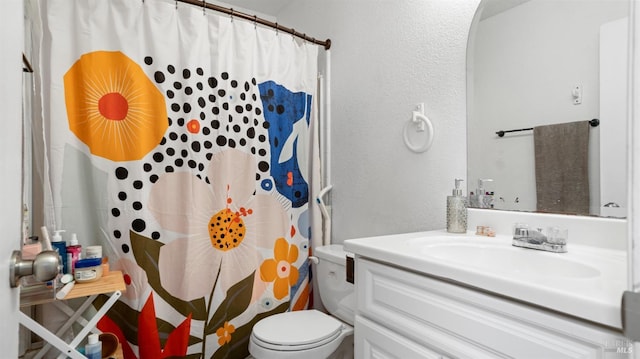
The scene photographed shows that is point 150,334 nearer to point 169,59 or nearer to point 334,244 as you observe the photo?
point 334,244

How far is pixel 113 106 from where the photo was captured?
1497mm

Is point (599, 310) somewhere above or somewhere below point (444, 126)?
below

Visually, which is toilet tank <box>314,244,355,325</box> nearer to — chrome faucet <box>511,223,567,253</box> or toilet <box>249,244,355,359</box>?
toilet <box>249,244,355,359</box>

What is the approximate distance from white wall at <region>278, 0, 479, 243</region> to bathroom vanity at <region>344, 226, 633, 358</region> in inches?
16.0

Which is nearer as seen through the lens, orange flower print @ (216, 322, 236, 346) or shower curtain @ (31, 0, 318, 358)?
shower curtain @ (31, 0, 318, 358)

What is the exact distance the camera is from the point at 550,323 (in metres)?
0.64

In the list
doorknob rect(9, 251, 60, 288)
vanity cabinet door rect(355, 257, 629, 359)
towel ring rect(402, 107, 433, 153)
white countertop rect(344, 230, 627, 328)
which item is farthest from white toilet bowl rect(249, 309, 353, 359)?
doorknob rect(9, 251, 60, 288)

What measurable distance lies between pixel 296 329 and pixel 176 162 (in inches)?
38.7

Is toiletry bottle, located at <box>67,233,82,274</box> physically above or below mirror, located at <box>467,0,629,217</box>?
below

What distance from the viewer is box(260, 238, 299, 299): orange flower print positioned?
192 centimetres

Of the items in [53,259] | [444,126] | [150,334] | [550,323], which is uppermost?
[444,126]

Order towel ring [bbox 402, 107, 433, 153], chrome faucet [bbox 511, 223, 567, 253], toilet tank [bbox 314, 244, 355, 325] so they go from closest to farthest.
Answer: chrome faucet [bbox 511, 223, 567, 253], towel ring [bbox 402, 107, 433, 153], toilet tank [bbox 314, 244, 355, 325]

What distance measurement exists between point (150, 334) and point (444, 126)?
5.39 ft

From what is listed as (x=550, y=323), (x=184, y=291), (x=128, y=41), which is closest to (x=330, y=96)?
(x=128, y=41)
